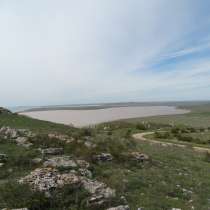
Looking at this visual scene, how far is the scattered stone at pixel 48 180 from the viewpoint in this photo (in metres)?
8.57

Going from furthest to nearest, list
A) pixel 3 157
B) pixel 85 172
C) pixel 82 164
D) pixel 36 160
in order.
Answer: pixel 3 157 < pixel 36 160 < pixel 82 164 < pixel 85 172

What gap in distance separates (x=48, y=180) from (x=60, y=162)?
6.43ft

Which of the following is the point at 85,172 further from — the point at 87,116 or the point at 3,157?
the point at 87,116

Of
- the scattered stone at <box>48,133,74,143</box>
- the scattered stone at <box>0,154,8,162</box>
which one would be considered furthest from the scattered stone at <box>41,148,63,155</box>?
the scattered stone at <box>0,154,8,162</box>

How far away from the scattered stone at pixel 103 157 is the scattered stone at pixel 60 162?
144 centimetres

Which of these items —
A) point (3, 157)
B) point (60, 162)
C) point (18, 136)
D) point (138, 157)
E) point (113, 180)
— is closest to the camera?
point (113, 180)

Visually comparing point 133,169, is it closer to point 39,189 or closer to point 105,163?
point 105,163

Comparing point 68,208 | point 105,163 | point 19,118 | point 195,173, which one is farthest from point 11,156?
point 19,118

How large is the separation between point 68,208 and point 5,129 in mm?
8524

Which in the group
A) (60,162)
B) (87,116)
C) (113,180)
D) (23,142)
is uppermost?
(23,142)

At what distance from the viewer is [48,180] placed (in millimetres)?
8828

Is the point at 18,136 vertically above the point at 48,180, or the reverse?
the point at 18,136

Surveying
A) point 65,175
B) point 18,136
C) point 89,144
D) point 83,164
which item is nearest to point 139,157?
point 89,144

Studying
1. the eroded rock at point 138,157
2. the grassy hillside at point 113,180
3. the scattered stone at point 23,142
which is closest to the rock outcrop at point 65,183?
the grassy hillside at point 113,180
